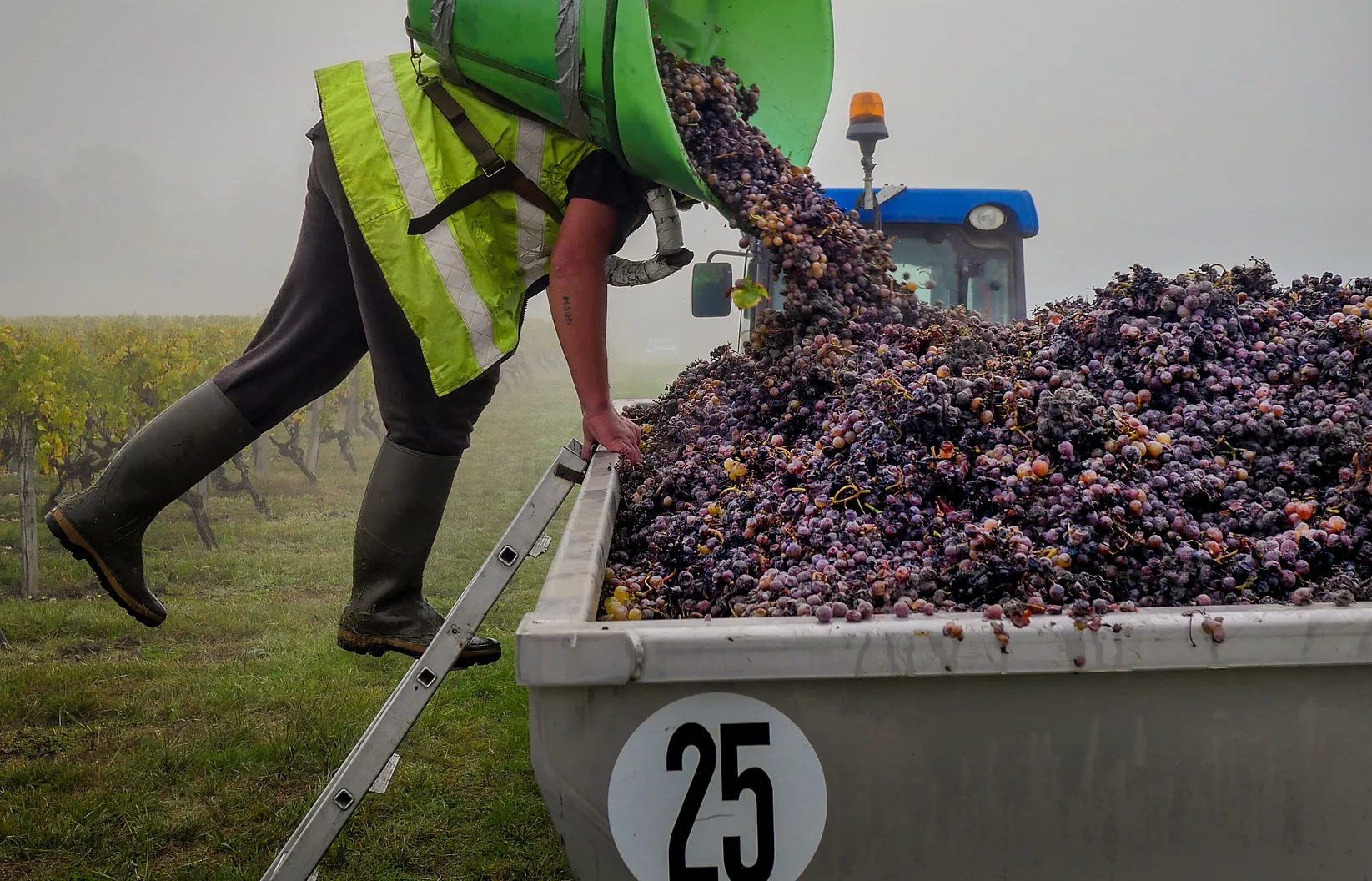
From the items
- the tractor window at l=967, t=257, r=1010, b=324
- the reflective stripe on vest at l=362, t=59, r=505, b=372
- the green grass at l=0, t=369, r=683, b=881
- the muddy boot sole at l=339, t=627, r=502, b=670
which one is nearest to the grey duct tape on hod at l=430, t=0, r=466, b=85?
the reflective stripe on vest at l=362, t=59, r=505, b=372

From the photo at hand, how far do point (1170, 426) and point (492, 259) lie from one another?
4.80ft

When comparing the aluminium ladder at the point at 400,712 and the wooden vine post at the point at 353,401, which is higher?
the wooden vine post at the point at 353,401

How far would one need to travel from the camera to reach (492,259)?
7.36 feet

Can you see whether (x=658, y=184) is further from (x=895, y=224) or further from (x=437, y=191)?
(x=895, y=224)

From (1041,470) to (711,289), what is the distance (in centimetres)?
255

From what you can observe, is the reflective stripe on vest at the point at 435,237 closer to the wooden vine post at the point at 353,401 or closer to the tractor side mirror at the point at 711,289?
the tractor side mirror at the point at 711,289

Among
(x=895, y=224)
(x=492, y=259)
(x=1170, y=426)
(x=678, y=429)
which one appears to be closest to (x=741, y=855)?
(x=1170, y=426)

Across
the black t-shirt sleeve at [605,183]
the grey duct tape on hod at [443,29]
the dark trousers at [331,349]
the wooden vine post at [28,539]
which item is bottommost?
the wooden vine post at [28,539]

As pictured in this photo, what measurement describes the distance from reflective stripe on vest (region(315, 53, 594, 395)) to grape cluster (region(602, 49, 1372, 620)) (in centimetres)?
51

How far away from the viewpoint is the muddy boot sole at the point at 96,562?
230 centimetres

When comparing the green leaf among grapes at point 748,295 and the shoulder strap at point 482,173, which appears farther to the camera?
the green leaf among grapes at point 748,295

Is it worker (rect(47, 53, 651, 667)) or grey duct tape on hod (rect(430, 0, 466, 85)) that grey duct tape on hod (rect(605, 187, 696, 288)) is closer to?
worker (rect(47, 53, 651, 667))

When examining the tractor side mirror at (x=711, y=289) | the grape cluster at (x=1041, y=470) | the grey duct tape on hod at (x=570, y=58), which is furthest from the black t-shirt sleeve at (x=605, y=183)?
the tractor side mirror at (x=711, y=289)

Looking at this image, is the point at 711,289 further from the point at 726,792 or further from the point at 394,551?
the point at 726,792
